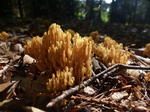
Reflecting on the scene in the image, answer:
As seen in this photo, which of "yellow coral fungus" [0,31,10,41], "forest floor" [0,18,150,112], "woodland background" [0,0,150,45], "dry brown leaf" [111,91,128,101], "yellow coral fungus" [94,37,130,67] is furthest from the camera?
"woodland background" [0,0,150,45]

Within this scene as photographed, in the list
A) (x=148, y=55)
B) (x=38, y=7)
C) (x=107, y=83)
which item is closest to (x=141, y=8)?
(x=38, y=7)

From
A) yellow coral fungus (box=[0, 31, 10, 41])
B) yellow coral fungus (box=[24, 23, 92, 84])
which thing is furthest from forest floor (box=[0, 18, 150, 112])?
yellow coral fungus (box=[0, 31, 10, 41])

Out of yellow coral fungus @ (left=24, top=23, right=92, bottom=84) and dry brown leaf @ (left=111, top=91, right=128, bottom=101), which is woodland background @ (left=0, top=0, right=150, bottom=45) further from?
dry brown leaf @ (left=111, top=91, right=128, bottom=101)

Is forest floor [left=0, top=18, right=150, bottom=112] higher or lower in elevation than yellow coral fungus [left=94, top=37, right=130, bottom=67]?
lower

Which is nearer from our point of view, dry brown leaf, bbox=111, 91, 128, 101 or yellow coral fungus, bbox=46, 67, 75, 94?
yellow coral fungus, bbox=46, 67, 75, 94

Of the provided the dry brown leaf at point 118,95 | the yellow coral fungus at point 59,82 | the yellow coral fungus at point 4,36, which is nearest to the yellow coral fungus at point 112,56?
the dry brown leaf at point 118,95

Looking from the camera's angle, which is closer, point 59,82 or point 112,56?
point 59,82

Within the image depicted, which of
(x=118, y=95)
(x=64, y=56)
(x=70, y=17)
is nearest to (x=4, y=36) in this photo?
(x=64, y=56)

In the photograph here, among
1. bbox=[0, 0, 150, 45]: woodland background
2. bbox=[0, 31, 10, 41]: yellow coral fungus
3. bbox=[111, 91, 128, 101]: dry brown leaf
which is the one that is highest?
bbox=[0, 0, 150, 45]: woodland background

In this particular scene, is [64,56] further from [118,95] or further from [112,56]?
[112,56]

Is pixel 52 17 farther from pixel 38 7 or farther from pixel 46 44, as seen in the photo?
pixel 46 44

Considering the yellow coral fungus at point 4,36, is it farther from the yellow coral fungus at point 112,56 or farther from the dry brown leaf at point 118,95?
the dry brown leaf at point 118,95
